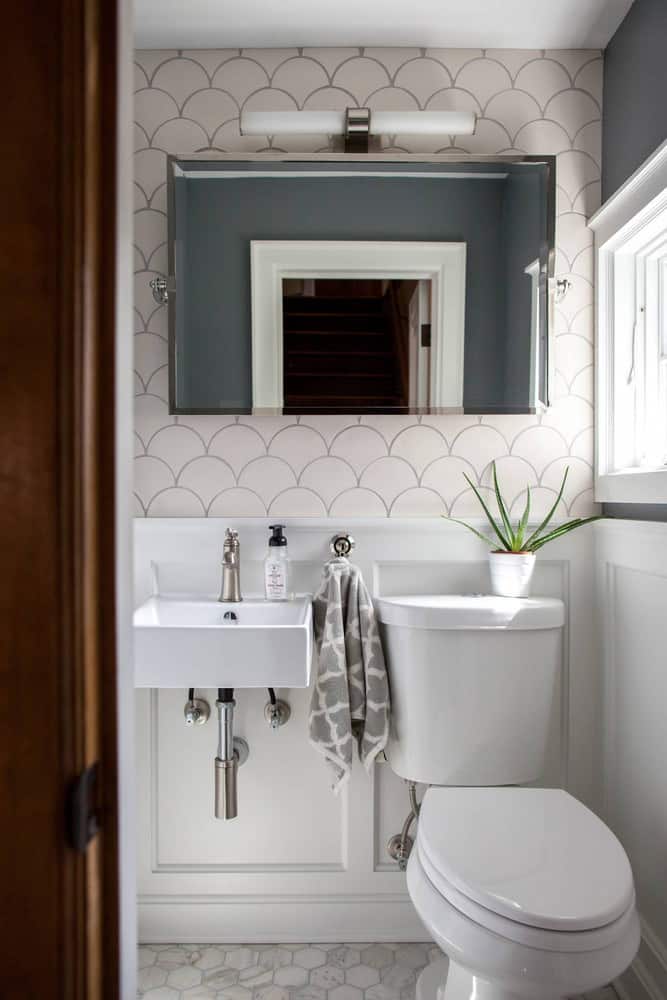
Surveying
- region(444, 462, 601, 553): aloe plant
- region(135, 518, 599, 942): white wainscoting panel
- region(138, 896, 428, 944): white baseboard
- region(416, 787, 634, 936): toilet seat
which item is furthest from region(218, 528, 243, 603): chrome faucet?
region(138, 896, 428, 944): white baseboard

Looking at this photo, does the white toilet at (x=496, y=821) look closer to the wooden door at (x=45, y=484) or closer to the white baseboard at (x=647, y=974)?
the white baseboard at (x=647, y=974)

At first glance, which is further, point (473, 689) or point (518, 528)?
point (518, 528)

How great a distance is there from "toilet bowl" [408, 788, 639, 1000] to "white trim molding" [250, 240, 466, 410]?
95 centimetres

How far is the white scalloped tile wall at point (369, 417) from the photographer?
176 cm

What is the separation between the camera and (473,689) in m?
1.53

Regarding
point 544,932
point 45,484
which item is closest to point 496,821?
point 544,932

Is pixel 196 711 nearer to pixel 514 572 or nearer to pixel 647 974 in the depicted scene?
pixel 514 572

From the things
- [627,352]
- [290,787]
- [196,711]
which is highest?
[627,352]

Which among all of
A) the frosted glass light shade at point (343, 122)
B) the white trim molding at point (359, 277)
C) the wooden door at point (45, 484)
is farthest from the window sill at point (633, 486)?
the wooden door at point (45, 484)

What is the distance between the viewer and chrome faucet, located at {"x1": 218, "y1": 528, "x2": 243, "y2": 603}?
169 cm

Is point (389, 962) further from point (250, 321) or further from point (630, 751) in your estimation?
point (250, 321)

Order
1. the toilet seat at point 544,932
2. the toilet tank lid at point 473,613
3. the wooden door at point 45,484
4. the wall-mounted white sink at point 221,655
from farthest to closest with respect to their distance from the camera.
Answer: the toilet tank lid at point 473,613, the wall-mounted white sink at point 221,655, the toilet seat at point 544,932, the wooden door at point 45,484

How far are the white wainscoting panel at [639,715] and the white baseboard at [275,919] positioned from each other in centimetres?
55

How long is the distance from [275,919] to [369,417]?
4.20 ft
